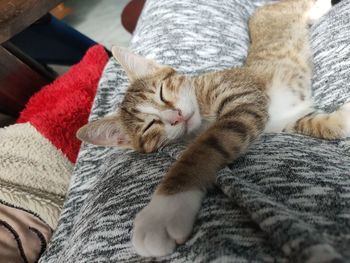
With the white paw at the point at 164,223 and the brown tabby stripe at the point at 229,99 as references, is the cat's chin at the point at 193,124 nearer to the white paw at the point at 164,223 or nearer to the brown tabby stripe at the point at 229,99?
the brown tabby stripe at the point at 229,99

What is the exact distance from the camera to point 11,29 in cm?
128

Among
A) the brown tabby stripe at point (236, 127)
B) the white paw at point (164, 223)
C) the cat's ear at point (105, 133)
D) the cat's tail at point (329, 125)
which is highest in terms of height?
the white paw at point (164, 223)

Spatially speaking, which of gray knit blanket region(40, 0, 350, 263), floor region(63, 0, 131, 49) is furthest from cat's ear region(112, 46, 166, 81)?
floor region(63, 0, 131, 49)

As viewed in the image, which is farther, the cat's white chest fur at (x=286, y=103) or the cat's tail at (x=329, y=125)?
the cat's white chest fur at (x=286, y=103)

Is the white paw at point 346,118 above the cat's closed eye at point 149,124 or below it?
above

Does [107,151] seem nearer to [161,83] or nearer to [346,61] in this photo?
[161,83]

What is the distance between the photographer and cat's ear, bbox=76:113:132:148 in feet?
3.44

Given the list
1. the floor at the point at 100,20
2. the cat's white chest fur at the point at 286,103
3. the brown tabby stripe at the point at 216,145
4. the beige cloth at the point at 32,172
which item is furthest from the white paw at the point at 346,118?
the floor at the point at 100,20

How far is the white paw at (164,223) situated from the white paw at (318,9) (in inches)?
47.9

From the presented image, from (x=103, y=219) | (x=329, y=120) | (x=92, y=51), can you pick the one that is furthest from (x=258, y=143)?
(x=92, y=51)

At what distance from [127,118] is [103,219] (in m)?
0.50

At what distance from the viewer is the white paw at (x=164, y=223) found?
1.84ft

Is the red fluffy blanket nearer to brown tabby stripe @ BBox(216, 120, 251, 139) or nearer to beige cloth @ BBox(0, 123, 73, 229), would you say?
beige cloth @ BBox(0, 123, 73, 229)

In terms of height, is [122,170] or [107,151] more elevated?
[122,170]
